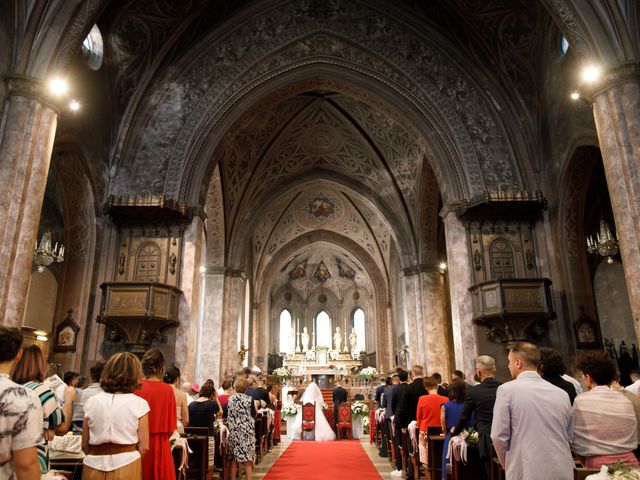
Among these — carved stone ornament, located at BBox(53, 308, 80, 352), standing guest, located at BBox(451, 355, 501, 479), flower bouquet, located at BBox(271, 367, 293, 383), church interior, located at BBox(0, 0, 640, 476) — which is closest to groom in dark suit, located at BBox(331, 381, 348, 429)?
church interior, located at BBox(0, 0, 640, 476)

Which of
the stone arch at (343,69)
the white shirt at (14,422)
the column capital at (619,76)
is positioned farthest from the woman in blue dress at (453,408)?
the stone arch at (343,69)

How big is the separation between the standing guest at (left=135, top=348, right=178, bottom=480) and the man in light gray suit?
2520 mm

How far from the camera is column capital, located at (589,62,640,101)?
7688mm

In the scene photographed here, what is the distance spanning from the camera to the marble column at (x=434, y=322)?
55.1 feet

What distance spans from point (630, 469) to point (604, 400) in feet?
1.44

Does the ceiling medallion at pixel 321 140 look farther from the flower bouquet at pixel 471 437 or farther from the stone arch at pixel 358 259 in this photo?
the flower bouquet at pixel 471 437

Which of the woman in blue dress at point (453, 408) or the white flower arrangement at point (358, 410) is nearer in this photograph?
the woman in blue dress at point (453, 408)

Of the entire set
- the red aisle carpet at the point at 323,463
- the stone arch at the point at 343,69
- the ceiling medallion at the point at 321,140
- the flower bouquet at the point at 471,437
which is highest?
the ceiling medallion at the point at 321,140

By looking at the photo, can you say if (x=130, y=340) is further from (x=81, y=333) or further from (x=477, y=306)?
(x=477, y=306)

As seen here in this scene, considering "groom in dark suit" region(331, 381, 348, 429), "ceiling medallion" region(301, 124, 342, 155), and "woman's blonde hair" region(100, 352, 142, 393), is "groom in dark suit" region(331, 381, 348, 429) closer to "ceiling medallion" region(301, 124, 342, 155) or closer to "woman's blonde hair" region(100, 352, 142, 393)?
"ceiling medallion" region(301, 124, 342, 155)

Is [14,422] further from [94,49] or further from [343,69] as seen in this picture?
[343,69]

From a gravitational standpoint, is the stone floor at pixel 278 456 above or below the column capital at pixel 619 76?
below

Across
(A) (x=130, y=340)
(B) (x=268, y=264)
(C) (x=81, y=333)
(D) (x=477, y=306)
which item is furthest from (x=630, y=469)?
(B) (x=268, y=264)

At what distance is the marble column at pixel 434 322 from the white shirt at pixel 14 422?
15122 mm
